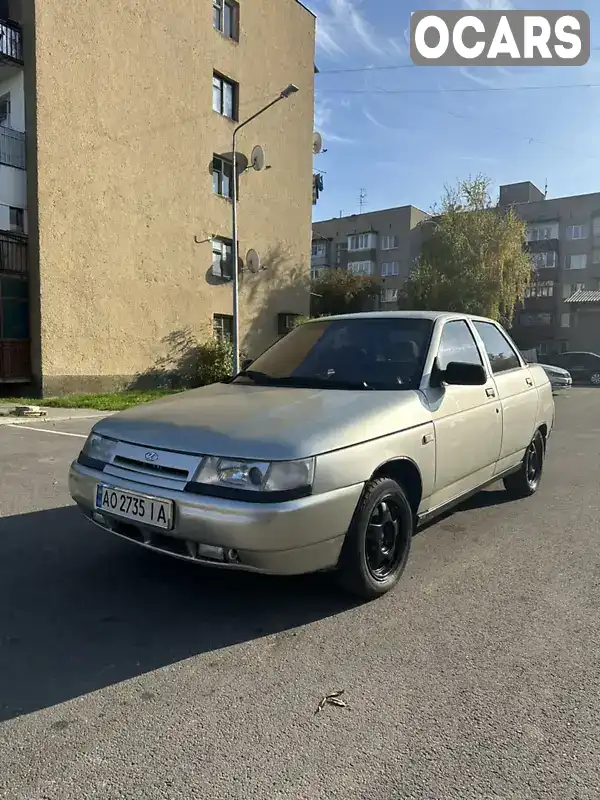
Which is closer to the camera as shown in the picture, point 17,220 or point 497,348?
point 497,348

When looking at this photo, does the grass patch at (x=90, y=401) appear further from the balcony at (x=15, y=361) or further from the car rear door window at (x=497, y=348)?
the car rear door window at (x=497, y=348)

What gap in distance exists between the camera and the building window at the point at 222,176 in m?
21.2

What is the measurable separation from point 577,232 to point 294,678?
51.8m

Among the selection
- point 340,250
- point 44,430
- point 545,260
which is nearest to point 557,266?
point 545,260

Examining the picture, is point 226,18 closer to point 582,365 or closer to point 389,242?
point 582,365

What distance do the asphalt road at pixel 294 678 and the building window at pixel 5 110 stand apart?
15.9 m

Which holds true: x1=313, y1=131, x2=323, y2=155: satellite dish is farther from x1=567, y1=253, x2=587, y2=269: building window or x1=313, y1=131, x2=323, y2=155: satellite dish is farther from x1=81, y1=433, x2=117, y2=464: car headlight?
x1=567, y1=253, x2=587, y2=269: building window

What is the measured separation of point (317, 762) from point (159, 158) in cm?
1914

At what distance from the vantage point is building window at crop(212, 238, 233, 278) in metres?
21.3

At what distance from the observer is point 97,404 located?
14.3 m

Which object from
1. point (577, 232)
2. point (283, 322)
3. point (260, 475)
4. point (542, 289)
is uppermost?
point (577, 232)

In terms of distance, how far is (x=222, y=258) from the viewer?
21641 mm

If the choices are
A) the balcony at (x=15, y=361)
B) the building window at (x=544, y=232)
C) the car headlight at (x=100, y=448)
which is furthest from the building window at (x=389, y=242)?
the car headlight at (x=100, y=448)

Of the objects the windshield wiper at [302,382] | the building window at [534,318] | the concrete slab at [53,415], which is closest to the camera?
the windshield wiper at [302,382]
